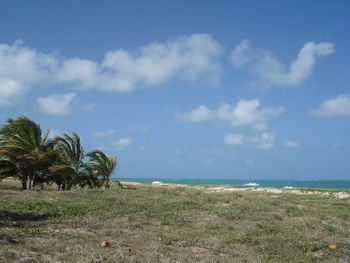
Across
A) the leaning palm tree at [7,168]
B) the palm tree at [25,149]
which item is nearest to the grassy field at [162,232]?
the palm tree at [25,149]

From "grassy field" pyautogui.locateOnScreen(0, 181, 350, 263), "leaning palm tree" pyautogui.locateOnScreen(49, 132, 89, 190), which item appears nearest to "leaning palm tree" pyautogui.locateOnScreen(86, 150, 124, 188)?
"leaning palm tree" pyautogui.locateOnScreen(49, 132, 89, 190)

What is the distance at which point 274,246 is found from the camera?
9.77m

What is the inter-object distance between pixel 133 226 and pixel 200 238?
2651 mm

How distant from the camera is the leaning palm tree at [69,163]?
82.2ft

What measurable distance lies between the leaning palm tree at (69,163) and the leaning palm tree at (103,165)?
902 millimetres

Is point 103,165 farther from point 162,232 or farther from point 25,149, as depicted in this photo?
point 162,232

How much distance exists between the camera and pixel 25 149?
75.1 feet

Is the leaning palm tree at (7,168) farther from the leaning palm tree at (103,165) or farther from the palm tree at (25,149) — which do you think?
the leaning palm tree at (103,165)

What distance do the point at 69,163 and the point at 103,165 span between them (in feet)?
10.9

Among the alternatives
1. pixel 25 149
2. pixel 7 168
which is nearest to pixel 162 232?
pixel 25 149

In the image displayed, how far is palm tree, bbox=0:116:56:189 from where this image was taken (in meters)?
22.7

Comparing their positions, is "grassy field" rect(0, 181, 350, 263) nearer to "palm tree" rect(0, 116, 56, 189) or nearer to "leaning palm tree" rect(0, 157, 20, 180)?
"palm tree" rect(0, 116, 56, 189)

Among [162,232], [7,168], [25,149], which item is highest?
[25,149]

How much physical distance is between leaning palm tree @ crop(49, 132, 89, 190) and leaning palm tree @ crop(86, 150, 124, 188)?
0.90 metres
